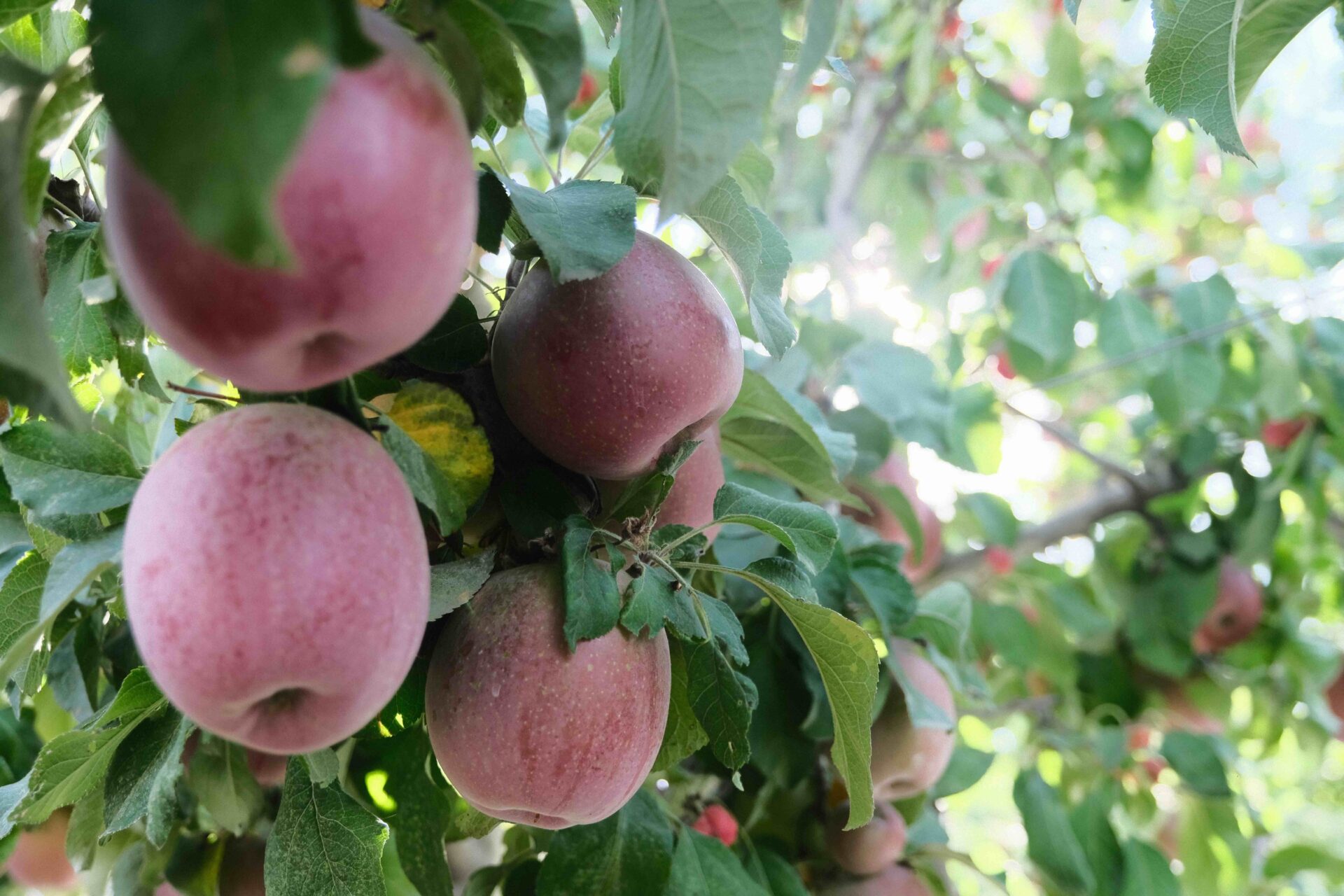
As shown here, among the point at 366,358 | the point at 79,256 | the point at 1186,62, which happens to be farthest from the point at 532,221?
the point at 1186,62

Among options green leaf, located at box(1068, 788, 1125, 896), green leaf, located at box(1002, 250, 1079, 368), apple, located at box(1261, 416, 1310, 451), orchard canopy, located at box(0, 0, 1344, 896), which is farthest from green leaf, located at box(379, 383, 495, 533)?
apple, located at box(1261, 416, 1310, 451)

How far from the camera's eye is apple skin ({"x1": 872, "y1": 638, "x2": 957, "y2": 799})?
91 cm

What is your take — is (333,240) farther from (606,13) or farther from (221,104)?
(606,13)

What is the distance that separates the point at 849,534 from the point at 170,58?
0.82 metres

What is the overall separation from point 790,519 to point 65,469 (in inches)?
15.9

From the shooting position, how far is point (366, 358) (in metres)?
0.37

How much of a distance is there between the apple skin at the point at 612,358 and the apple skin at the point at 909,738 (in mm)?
475

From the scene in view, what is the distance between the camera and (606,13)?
553 mm

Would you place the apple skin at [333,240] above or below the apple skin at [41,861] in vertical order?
above

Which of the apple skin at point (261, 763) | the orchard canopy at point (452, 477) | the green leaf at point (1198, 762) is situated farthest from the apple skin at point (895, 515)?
the apple skin at point (261, 763)

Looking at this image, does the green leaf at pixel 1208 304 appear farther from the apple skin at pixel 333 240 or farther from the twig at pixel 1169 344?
the apple skin at pixel 333 240

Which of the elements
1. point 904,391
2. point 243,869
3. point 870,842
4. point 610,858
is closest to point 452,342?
point 610,858

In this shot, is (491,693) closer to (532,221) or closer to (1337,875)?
(532,221)

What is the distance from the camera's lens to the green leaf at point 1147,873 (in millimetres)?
1267
